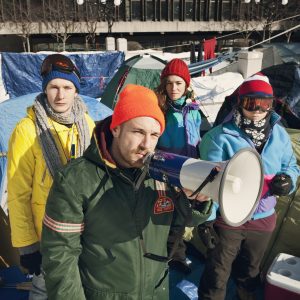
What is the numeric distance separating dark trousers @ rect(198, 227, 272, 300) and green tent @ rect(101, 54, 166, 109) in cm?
552

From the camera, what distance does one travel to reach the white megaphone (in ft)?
4.30

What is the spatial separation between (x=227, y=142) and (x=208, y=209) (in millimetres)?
705

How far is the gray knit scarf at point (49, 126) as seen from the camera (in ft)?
6.93

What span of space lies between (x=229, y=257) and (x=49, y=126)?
4.83 ft

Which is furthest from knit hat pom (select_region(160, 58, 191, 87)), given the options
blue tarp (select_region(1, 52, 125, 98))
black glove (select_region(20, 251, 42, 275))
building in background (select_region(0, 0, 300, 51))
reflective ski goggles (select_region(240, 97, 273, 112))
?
building in background (select_region(0, 0, 300, 51))

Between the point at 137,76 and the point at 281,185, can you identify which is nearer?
the point at 281,185

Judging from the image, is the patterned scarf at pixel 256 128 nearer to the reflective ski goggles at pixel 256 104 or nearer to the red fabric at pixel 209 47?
the reflective ski goggles at pixel 256 104

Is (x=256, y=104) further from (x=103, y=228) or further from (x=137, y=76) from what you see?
(x=137, y=76)

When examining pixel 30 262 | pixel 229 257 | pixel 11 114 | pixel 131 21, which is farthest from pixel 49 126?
pixel 131 21

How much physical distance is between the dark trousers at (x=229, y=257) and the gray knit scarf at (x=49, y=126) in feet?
3.70

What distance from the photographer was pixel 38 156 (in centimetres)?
211

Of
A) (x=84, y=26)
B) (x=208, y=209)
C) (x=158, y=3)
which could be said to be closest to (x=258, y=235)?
(x=208, y=209)

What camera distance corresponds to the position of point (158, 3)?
1255 inches

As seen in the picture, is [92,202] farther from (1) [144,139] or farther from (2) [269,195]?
(2) [269,195]
